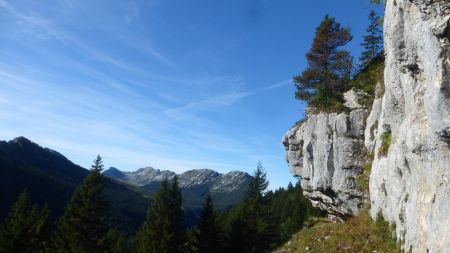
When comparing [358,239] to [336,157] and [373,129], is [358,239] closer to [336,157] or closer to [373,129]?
[373,129]

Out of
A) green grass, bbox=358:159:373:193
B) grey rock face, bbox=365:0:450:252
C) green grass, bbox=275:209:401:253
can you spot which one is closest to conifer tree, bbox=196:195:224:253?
green grass, bbox=275:209:401:253

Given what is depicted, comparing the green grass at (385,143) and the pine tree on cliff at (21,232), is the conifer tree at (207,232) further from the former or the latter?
the green grass at (385,143)

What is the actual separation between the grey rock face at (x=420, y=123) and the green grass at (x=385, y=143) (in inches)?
66.3

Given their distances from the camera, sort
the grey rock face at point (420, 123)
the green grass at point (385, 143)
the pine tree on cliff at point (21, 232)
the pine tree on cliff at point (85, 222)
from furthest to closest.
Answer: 1. the pine tree on cliff at point (21, 232)
2. the pine tree on cliff at point (85, 222)
3. the green grass at point (385, 143)
4. the grey rock face at point (420, 123)

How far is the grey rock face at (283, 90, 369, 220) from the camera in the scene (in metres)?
33.8

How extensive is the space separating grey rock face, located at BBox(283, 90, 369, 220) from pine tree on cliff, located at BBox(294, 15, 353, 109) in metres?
3.74

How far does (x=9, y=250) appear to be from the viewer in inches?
1754

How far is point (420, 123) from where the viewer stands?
16.5 metres

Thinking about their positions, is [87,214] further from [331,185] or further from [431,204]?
[431,204]

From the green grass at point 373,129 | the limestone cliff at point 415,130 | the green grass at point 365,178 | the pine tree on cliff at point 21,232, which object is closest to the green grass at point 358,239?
the limestone cliff at point 415,130

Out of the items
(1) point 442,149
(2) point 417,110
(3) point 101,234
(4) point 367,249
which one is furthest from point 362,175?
(3) point 101,234

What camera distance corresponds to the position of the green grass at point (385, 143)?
24697mm

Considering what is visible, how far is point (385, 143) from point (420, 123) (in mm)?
8907

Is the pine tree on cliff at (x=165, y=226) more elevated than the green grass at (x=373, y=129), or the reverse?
the green grass at (x=373, y=129)
